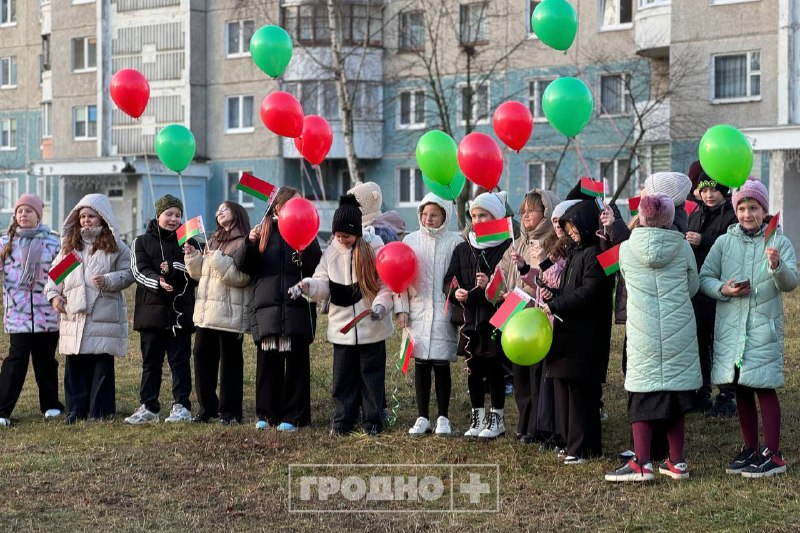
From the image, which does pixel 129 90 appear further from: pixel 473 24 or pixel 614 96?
pixel 473 24

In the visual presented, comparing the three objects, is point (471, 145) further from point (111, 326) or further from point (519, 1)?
point (519, 1)

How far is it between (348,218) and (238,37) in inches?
1392

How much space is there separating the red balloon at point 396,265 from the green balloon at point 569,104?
4.96ft

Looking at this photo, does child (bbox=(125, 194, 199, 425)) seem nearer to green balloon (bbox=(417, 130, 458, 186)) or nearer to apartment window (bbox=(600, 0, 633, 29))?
green balloon (bbox=(417, 130, 458, 186))

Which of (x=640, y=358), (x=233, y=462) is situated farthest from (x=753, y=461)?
(x=233, y=462)

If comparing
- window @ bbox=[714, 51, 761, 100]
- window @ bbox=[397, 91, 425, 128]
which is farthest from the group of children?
window @ bbox=[397, 91, 425, 128]

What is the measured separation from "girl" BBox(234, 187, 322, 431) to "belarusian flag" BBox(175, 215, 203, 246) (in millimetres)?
376

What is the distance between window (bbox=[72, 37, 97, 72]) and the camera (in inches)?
1890

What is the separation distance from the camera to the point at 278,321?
9867 mm

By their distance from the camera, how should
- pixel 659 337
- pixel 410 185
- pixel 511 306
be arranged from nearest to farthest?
pixel 659 337 < pixel 511 306 < pixel 410 185

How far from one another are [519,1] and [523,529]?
3193cm

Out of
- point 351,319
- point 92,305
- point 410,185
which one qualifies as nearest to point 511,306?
point 351,319

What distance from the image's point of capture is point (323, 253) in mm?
9906

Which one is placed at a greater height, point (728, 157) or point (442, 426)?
point (728, 157)
